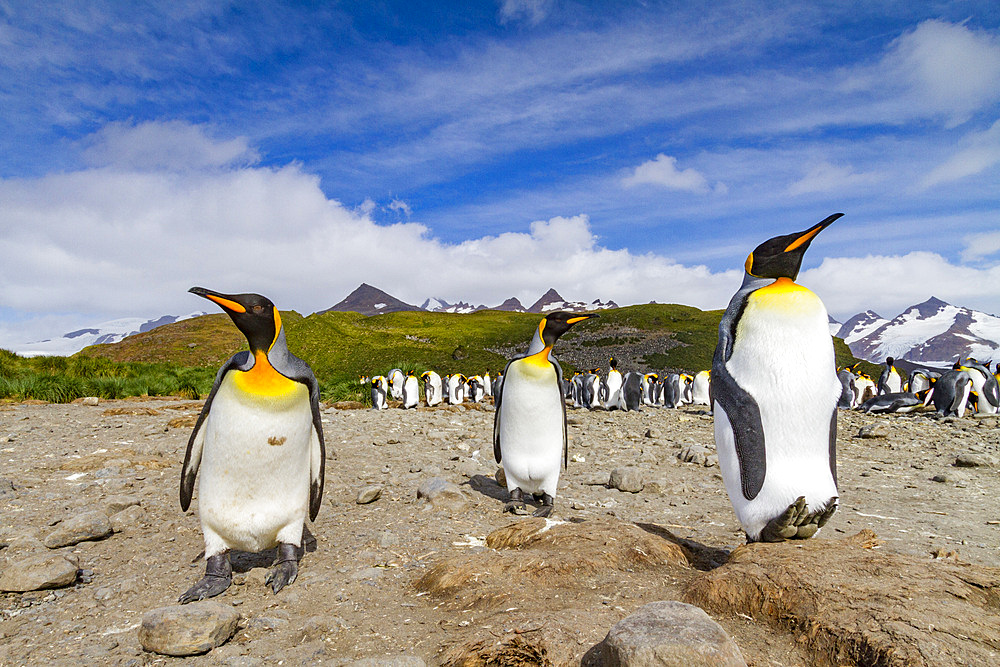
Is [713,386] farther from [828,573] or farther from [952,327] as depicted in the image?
[952,327]

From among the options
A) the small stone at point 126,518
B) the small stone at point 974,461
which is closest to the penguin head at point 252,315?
the small stone at point 126,518

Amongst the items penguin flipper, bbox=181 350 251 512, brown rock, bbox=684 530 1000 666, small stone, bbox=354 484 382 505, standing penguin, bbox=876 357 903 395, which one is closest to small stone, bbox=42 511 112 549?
penguin flipper, bbox=181 350 251 512

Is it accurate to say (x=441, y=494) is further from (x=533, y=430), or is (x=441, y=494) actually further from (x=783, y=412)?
(x=783, y=412)

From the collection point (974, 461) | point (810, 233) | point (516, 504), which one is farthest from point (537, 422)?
point (974, 461)

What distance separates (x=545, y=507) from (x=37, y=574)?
377 centimetres

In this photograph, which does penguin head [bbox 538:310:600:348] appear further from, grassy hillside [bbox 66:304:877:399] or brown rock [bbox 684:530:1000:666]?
grassy hillside [bbox 66:304:877:399]

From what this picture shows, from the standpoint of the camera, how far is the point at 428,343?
2021 inches

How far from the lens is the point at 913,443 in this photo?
10.2m

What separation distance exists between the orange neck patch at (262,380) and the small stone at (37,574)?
136cm

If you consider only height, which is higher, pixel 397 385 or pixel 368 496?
pixel 397 385

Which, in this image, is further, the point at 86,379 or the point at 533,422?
the point at 86,379

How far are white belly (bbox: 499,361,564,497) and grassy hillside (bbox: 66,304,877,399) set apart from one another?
43.7ft

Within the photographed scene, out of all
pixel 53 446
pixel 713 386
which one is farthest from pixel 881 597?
pixel 53 446

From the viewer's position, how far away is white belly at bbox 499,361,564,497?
551cm
